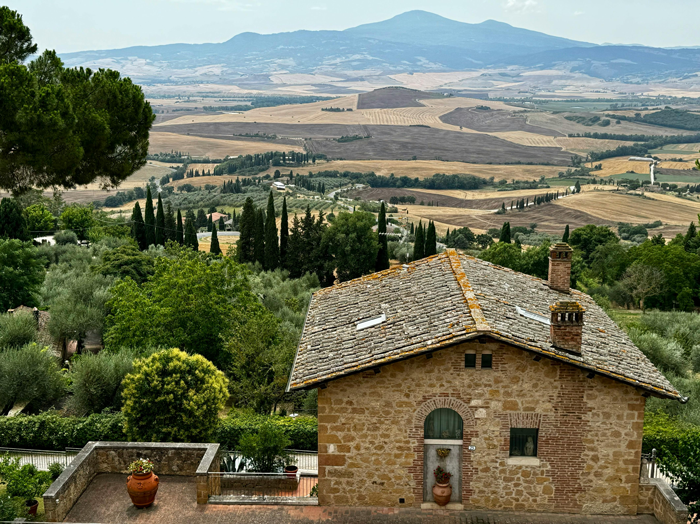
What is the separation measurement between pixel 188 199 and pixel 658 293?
113 metres

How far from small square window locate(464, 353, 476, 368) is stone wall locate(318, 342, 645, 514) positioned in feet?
0.29

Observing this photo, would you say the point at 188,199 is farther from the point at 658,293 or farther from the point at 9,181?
the point at 9,181

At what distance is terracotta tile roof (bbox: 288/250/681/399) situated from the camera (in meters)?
15.4

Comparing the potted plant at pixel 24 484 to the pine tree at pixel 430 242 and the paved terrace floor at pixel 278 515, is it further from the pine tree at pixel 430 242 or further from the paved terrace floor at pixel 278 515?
the pine tree at pixel 430 242

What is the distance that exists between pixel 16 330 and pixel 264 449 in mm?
17155

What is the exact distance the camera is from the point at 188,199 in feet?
519

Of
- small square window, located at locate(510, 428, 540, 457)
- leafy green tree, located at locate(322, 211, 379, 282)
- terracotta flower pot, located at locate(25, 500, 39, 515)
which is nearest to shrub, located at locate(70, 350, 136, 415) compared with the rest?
terracotta flower pot, located at locate(25, 500, 39, 515)

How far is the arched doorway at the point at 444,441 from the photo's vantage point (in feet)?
52.4

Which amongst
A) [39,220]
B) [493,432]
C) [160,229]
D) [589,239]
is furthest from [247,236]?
[493,432]

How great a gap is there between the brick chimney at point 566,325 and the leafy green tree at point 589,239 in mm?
80313

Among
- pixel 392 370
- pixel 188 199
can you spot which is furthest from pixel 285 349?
pixel 188 199

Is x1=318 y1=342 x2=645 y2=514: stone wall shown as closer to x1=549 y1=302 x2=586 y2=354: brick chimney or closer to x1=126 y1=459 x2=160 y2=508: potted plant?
x1=549 y1=302 x2=586 y2=354: brick chimney

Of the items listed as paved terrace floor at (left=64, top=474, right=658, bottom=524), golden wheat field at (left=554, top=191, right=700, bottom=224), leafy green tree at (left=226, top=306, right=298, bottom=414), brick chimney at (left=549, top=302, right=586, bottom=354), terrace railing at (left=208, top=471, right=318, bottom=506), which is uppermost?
brick chimney at (left=549, top=302, right=586, bottom=354)

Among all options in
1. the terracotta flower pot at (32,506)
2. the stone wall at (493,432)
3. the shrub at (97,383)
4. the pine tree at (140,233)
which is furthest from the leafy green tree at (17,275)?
the pine tree at (140,233)
